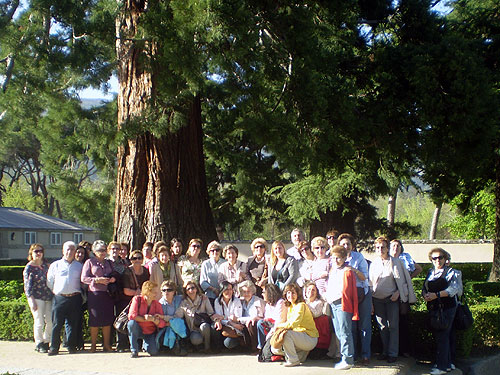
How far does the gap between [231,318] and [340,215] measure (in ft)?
45.1

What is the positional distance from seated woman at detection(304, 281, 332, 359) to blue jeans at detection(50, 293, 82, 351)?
331 cm

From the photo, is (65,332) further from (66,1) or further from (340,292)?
(66,1)

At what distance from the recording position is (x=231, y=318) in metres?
8.62

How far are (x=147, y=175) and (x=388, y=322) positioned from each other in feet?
16.9

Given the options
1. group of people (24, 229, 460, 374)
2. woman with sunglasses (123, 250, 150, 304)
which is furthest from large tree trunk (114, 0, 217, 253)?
woman with sunglasses (123, 250, 150, 304)

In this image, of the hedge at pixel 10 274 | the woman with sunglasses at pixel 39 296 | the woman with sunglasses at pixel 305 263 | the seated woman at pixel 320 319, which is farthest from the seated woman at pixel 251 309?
the hedge at pixel 10 274

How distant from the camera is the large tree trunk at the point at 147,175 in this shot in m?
11.0

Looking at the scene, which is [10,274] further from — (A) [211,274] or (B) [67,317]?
(A) [211,274]

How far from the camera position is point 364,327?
7945 mm

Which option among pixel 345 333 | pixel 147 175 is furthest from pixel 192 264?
pixel 345 333

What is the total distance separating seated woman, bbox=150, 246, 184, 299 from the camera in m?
8.98

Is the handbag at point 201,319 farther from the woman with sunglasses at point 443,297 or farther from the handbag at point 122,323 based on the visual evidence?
the woman with sunglasses at point 443,297

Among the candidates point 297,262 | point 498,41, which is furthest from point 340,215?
point 297,262

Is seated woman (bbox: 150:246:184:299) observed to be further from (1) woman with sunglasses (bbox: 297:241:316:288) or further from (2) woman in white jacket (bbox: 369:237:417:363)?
(2) woman in white jacket (bbox: 369:237:417:363)
